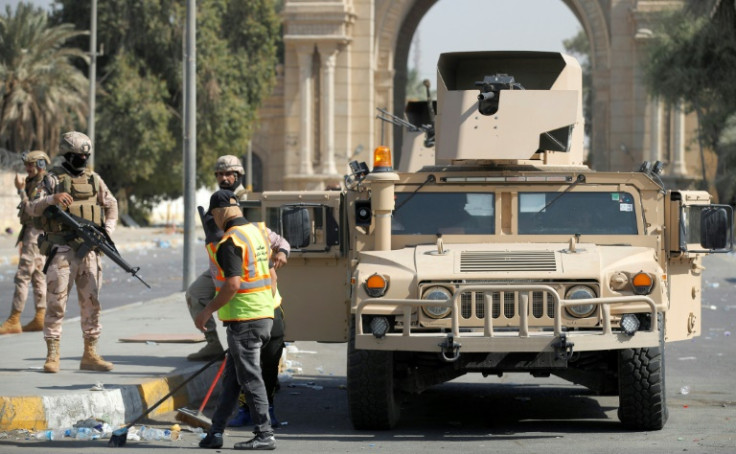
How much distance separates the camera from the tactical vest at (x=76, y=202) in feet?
39.2

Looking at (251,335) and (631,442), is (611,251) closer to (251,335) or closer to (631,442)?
(631,442)

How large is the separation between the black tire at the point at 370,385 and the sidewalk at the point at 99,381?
1.68m

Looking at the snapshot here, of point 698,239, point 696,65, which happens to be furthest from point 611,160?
point 698,239

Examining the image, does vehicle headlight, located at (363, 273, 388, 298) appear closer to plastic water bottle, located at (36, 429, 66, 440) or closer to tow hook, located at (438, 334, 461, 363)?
tow hook, located at (438, 334, 461, 363)

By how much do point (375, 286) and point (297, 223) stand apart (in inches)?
40.4

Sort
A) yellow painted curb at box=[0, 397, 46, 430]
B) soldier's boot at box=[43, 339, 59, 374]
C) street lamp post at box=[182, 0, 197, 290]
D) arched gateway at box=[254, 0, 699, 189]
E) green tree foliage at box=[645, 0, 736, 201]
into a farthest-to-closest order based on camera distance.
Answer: arched gateway at box=[254, 0, 699, 189] < green tree foliage at box=[645, 0, 736, 201] < street lamp post at box=[182, 0, 197, 290] < soldier's boot at box=[43, 339, 59, 374] < yellow painted curb at box=[0, 397, 46, 430]

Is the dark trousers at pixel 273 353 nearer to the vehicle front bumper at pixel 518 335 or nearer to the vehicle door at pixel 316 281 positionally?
the vehicle front bumper at pixel 518 335

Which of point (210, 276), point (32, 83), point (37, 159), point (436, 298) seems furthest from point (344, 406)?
point (32, 83)

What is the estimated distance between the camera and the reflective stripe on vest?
920 cm

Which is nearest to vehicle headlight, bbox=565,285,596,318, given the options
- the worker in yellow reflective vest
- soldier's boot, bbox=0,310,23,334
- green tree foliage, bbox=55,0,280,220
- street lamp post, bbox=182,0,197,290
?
the worker in yellow reflective vest

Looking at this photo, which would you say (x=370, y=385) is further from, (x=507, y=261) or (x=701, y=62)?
(x=701, y=62)

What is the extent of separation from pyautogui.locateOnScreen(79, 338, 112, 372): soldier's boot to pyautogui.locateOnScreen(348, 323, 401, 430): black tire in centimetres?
264

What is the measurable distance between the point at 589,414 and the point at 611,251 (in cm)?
147

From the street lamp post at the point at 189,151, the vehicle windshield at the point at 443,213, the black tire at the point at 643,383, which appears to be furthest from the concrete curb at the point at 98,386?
the street lamp post at the point at 189,151
